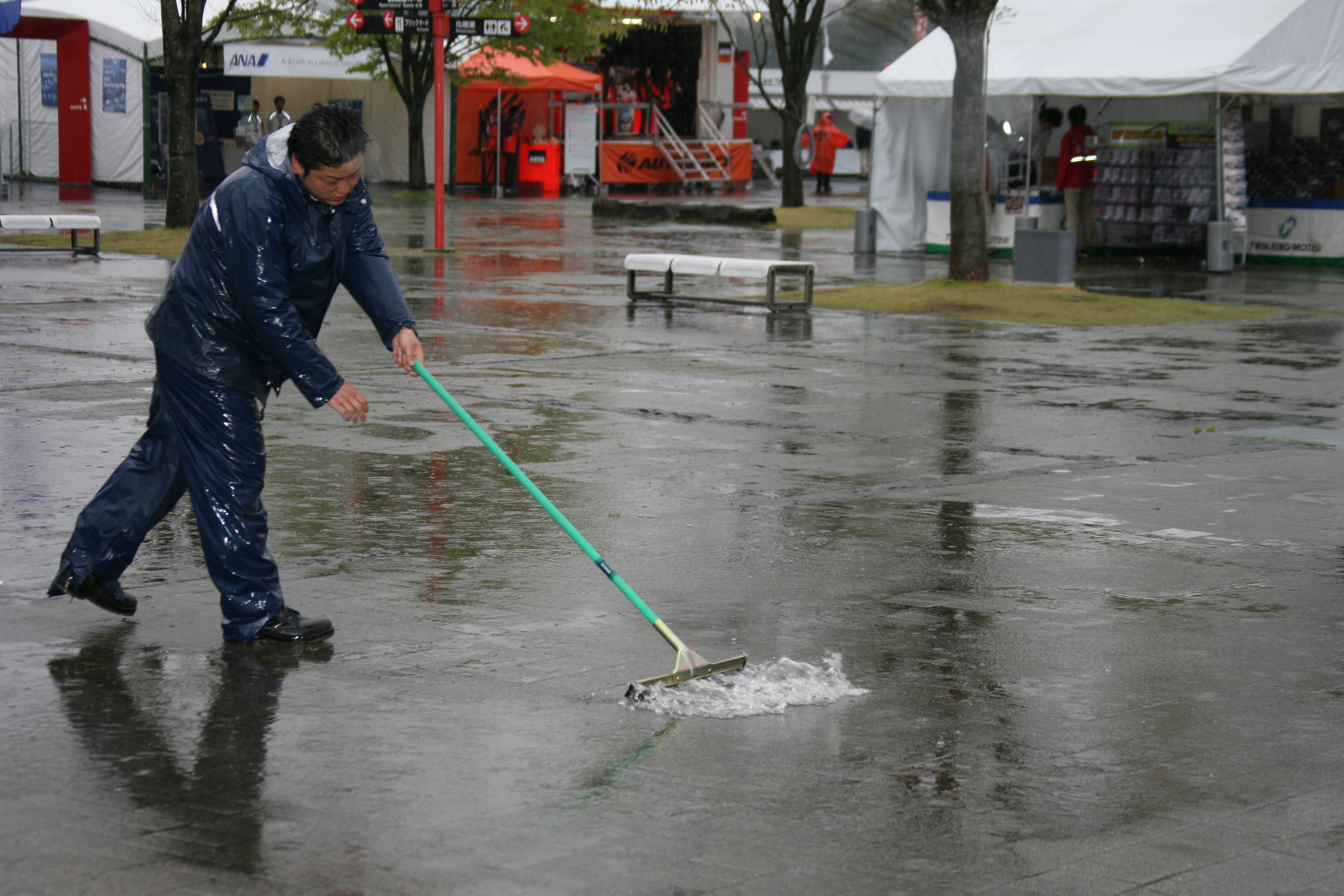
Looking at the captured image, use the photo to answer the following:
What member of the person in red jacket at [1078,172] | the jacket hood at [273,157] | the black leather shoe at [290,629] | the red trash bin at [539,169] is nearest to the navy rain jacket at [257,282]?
the jacket hood at [273,157]

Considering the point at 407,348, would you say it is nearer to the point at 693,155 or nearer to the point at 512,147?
the point at 512,147

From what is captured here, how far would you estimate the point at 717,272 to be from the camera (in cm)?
1628

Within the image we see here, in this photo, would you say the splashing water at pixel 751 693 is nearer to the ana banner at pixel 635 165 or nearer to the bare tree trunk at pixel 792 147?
the bare tree trunk at pixel 792 147

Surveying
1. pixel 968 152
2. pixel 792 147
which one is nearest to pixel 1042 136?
pixel 968 152

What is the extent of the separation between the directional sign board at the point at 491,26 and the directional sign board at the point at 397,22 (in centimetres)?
38

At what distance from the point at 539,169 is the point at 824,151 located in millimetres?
7591

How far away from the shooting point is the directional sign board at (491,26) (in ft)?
72.9

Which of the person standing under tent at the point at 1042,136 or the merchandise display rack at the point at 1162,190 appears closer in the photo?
the merchandise display rack at the point at 1162,190

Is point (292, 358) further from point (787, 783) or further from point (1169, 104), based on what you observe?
point (1169, 104)

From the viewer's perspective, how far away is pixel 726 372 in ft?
39.6

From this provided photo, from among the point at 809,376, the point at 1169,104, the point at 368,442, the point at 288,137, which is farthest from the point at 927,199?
the point at 288,137

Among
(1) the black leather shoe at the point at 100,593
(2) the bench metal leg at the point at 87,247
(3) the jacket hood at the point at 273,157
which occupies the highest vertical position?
(3) the jacket hood at the point at 273,157

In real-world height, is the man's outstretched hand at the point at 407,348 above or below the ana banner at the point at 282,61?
below

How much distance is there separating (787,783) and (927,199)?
Answer: 920 inches
